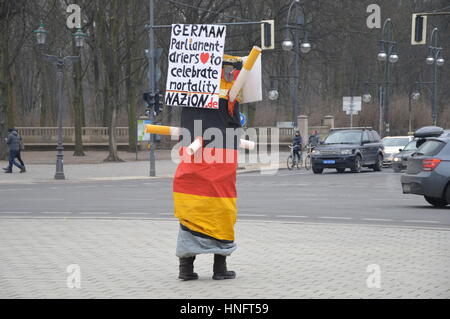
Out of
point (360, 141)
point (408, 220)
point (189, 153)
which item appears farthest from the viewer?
point (360, 141)

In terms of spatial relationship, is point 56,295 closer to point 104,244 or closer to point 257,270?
point 257,270

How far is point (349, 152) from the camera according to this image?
35.6 meters

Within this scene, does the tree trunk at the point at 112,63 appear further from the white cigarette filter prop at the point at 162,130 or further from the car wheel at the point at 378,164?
the white cigarette filter prop at the point at 162,130

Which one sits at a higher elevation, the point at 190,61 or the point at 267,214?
the point at 190,61

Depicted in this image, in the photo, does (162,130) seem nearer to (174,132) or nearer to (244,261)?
(174,132)

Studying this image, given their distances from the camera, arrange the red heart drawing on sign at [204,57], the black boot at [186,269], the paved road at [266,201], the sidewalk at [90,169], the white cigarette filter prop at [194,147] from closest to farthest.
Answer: the white cigarette filter prop at [194,147], the black boot at [186,269], the red heart drawing on sign at [204,57], the paved road at [266,201], the sidewalk at [90,169]

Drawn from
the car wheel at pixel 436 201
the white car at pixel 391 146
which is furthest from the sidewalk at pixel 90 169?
the car wheel at pixel 436 201

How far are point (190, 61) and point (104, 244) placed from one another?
3.77 metres

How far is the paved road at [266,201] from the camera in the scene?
16.9 meters

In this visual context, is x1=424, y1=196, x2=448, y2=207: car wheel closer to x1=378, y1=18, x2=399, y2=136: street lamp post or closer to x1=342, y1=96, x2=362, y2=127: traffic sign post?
x1=378, y1=18, x2=399, y2=136: street lamp post

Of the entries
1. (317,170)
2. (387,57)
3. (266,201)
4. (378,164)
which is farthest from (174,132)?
(387,57)

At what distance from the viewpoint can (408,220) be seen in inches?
625

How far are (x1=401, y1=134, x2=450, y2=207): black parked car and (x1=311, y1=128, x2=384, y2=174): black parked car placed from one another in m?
16.5

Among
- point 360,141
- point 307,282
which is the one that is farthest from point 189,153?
point 360,141
